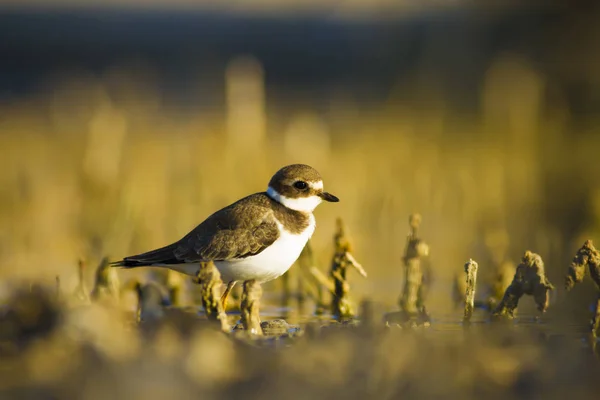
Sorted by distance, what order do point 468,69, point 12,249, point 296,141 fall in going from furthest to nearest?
point 468,69 → point 296,141 → point 12,249

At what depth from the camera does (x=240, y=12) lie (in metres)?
35.2

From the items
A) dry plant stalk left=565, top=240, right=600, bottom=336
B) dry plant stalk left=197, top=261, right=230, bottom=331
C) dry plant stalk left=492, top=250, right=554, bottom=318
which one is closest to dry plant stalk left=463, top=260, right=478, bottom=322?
dry plant stalk left=492, top=250, right=554, bottom=318

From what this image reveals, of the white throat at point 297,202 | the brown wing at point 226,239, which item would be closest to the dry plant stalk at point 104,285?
the brown wing at point 226,239

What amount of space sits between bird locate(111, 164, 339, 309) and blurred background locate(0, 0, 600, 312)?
1.63 m

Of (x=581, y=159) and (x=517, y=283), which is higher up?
(x=581, y=159)

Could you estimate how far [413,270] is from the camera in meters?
8.95

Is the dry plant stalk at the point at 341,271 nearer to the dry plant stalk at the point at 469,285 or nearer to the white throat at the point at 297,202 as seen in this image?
the white throat at the point at 297,202

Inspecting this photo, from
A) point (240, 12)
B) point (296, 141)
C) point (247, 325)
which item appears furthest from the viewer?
point (240, 12)

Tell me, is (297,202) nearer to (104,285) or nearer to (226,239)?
(226,239)

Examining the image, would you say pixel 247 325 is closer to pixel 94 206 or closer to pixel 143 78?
pixel 94 206

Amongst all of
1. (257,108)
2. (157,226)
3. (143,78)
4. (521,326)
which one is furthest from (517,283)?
(143,78)

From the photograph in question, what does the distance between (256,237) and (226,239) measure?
254 millimetres

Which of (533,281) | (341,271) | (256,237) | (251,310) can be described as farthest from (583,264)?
(256,237)

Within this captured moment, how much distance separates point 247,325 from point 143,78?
742 inches
